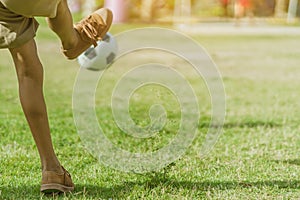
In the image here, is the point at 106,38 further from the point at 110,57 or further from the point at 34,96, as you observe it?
the point at 34,96

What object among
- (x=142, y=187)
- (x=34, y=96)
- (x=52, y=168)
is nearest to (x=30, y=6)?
(x=34, y=96)

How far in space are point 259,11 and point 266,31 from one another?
6.25 meters

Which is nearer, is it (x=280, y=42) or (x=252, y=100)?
(x=252, y=100)

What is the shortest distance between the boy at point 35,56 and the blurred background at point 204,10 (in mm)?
16712

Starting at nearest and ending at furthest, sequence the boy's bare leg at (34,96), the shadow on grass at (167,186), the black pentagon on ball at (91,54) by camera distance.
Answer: the boy's bare leg at (34,96), the shadow on grass at (167,186), the black pentagon on ball at (91,54)

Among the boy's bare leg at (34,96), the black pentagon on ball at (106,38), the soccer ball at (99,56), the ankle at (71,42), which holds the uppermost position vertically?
the ankle at (71,42)

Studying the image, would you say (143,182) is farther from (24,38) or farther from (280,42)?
(280,42)

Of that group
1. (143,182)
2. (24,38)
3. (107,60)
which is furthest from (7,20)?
(107,60)

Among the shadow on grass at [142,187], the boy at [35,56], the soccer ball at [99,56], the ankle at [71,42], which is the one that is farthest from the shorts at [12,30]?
the soccer ball at [99,56]

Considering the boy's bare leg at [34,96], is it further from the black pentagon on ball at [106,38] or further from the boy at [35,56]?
the black pentagon on ball at [106,38]

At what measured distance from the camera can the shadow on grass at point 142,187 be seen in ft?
9.57

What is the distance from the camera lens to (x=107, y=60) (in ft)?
15.6

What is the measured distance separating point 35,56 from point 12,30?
192 mm

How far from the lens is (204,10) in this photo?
24703mm
